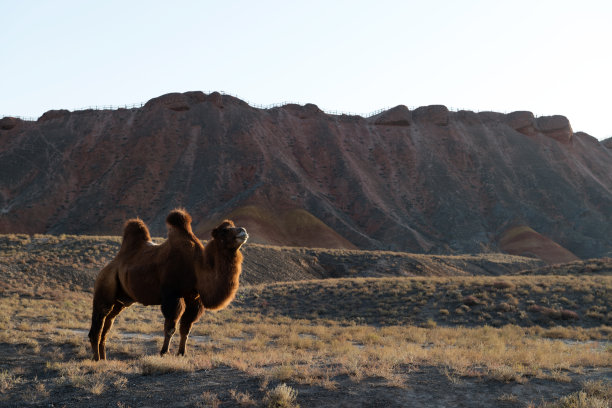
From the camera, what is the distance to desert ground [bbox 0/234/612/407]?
6.52 metres

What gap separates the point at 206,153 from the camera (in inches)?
2980

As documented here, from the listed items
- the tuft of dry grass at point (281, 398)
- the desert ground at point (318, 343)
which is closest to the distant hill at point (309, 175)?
the desert ground at point (318, 343)

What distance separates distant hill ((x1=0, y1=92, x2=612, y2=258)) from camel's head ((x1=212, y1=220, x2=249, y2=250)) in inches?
2056

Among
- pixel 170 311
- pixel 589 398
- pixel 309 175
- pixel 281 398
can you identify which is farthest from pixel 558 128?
pixel 281 398

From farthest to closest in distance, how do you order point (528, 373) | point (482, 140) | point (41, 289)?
1. point (482, 140)
2. point (41, 289)
3. point (528, 373)

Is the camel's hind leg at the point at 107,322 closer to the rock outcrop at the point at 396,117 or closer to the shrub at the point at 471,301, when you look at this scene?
the shrub at the point at 471,301

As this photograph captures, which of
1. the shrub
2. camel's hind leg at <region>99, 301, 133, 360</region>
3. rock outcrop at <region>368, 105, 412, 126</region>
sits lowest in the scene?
the shrub

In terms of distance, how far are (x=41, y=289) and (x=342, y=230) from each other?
152 feet

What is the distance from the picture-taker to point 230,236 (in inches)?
322

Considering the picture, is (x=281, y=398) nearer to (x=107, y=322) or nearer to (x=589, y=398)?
(x=589, y=398)

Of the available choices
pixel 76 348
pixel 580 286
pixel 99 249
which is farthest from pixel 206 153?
pixel 76 348

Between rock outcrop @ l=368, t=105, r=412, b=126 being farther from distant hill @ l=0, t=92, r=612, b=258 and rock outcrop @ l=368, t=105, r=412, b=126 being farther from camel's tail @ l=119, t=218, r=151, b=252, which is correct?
camel's tail @ l=119, t=218, r=151, b=252

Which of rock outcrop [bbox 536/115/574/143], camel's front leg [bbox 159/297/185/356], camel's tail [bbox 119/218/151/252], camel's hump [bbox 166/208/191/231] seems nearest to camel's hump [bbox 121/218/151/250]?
camel's tail [bbox 119/218/151/252]

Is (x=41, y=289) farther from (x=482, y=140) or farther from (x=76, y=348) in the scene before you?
(x=482, y=140)
